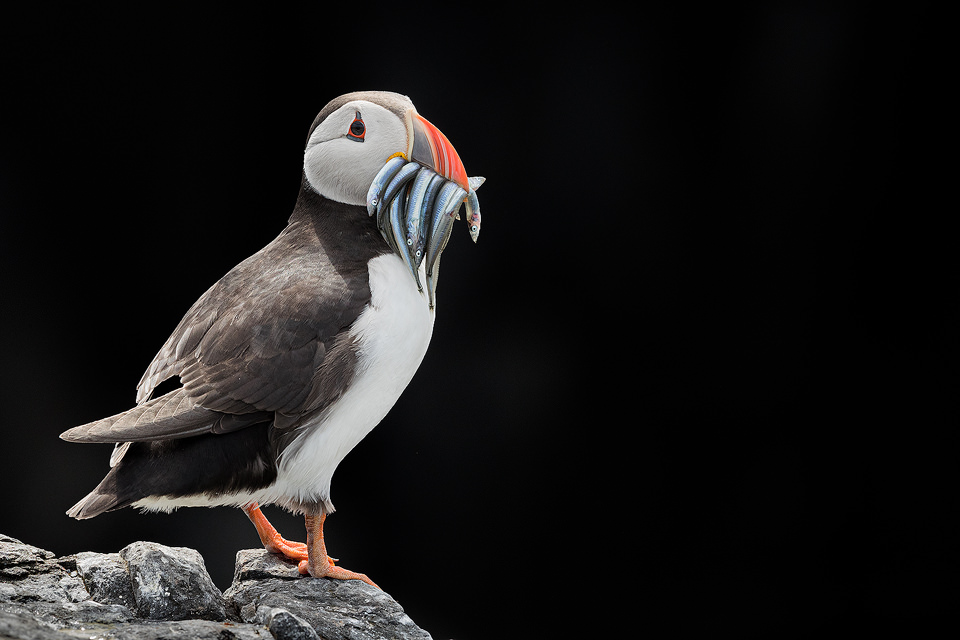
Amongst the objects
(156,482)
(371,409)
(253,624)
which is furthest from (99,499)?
(371,409)

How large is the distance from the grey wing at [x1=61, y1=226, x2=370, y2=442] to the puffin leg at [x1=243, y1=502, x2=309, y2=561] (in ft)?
2.38

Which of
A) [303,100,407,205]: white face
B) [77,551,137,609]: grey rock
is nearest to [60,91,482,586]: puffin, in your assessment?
[303,100,407,205]: white face

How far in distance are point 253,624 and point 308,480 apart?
0.50 m

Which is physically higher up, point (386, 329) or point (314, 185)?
point (314, 185)

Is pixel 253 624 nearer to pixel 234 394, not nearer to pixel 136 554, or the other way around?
pixel 136 554

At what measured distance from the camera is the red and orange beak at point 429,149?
3.46 meters

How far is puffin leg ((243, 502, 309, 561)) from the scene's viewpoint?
3.79 metres

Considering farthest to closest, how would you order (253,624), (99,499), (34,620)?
(253,624), (99,499), (34,620)

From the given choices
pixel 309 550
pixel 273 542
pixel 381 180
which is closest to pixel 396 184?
pixel 381 180

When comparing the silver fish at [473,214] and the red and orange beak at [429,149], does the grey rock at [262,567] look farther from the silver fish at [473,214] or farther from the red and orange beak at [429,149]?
the red and orange beak at [429,149]

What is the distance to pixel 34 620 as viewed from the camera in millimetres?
2797

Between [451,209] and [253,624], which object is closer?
[253,624]

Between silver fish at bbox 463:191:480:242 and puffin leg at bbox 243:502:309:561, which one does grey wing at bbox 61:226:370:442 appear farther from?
puffin leg at bbox 243:502:309:561

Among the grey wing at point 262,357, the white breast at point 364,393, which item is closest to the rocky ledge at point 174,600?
the white breast at point 364,393
